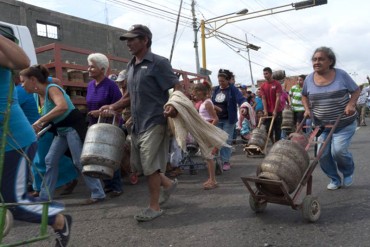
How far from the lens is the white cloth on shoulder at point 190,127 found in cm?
410

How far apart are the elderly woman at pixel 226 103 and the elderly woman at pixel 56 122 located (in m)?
2.73

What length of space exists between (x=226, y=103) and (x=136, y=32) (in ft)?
10.2

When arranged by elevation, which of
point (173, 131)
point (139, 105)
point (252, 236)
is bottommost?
point (252, 236)

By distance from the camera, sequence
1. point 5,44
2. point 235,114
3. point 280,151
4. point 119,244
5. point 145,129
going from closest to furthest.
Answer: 1. point 5,44
2. point 119,244
3. point 280,151
4. point 145,129
5. point 235,114

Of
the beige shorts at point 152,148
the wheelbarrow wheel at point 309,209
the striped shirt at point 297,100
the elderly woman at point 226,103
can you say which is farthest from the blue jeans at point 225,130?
the striped shirt at point 297,100

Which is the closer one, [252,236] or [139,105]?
[252,236]

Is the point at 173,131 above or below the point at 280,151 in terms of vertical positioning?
above

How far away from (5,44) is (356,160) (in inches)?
251

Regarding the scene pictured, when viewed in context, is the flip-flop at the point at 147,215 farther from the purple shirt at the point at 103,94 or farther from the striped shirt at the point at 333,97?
the striped shirt at the point at 333,97

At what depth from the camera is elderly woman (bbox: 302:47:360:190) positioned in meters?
4.62

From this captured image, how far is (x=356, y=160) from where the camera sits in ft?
23.2

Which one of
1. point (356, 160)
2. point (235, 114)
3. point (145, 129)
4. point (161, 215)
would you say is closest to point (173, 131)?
point (145, 129)

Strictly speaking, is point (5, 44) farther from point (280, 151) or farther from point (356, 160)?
point (356, 160)

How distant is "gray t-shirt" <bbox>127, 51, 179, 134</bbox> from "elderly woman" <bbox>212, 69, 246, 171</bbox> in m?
2.78
